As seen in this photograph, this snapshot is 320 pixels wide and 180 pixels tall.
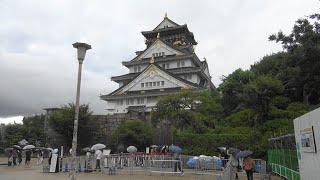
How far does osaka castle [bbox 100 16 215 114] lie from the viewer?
5369 cm

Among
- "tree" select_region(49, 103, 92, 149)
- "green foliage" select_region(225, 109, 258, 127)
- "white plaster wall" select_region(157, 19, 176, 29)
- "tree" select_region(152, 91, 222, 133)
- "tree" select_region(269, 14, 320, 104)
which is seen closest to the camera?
"tree" select_region(269, 14, 320, 104)

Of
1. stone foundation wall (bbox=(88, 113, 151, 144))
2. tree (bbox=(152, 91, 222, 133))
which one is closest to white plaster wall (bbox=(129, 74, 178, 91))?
stone foundation wall (bbox=(88, 113, 151, 144))

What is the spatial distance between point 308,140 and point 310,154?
1.25 feet

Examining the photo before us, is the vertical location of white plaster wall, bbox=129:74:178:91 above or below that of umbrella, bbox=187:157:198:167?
above

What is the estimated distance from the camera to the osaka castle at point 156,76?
5369 cm

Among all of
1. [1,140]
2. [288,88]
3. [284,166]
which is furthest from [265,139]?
[1,140]

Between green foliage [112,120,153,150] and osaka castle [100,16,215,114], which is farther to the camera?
osaka castle [100,16,215,114]

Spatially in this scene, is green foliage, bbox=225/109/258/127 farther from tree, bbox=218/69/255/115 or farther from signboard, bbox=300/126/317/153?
signboard, bbox=300/126/317/153

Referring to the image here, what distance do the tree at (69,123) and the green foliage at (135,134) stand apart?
5.40 metres

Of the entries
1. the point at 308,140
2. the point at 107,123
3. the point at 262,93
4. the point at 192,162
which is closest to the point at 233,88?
the point at 262,93

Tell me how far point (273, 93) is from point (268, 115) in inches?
76.7

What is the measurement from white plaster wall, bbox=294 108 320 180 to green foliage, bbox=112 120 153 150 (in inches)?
1120

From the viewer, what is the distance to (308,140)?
10398mm

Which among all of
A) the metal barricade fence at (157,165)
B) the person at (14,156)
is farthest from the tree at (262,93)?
the person at (14,156)
